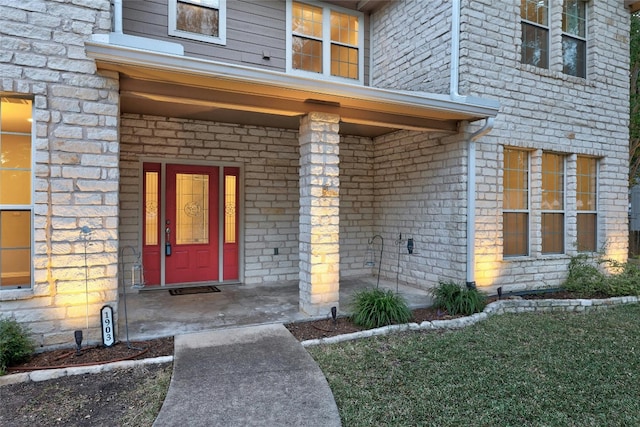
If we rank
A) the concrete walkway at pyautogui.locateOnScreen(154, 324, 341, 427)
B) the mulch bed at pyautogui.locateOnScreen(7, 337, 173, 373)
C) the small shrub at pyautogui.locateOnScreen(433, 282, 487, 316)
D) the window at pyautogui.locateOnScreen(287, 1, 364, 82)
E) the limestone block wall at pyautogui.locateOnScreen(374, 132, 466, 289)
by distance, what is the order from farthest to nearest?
the window at pyautogui.locateOnScreen(287, 1, 364, 82) → the limestone block wall at pyautogui.locateOnScreen(374, 132, 466, 289) → the small shrub at pyautogui.locateOnScreen(433, 282, 487, 316) → the mulch bed at pyautogui.locateOnScreen(7, 337, 173, 373) → the concrete walkway at pyautogui.locateOnScreen(154, 324, 341, 427)

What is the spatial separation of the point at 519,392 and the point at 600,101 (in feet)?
21.2

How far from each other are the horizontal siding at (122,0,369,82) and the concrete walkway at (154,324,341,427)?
14.5 feet

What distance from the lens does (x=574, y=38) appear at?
7.02 metres

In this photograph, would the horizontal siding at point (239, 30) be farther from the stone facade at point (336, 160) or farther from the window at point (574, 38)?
the window at point (574, 38)

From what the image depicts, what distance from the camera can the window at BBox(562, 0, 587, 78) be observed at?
6.95 m

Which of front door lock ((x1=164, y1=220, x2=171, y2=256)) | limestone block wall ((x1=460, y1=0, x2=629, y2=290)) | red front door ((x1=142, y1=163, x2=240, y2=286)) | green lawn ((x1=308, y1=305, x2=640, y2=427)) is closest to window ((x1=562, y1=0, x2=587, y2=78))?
limestone block wall ((x1=460, y1=0, x2=629, y2=290))

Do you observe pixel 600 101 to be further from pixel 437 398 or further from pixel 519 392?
pixel 437 398

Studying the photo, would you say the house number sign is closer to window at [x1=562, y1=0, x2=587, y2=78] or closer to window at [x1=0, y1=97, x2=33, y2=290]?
window at [x1=0, y1=97, x2=33, y2=290]

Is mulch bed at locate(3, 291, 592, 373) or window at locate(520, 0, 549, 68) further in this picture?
window at locate(520, 0, 549, 68)

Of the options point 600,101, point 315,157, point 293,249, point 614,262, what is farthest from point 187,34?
point 614,262

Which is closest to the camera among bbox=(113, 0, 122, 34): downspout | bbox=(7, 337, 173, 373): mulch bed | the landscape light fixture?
bbox=(7, 337, 173, 373): mulch bed

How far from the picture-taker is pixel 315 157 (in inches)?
188

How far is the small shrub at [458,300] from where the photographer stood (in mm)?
5152

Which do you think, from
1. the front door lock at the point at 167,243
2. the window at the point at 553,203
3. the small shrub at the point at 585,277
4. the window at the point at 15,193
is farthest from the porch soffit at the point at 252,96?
the small shrub at the point at 585,277
